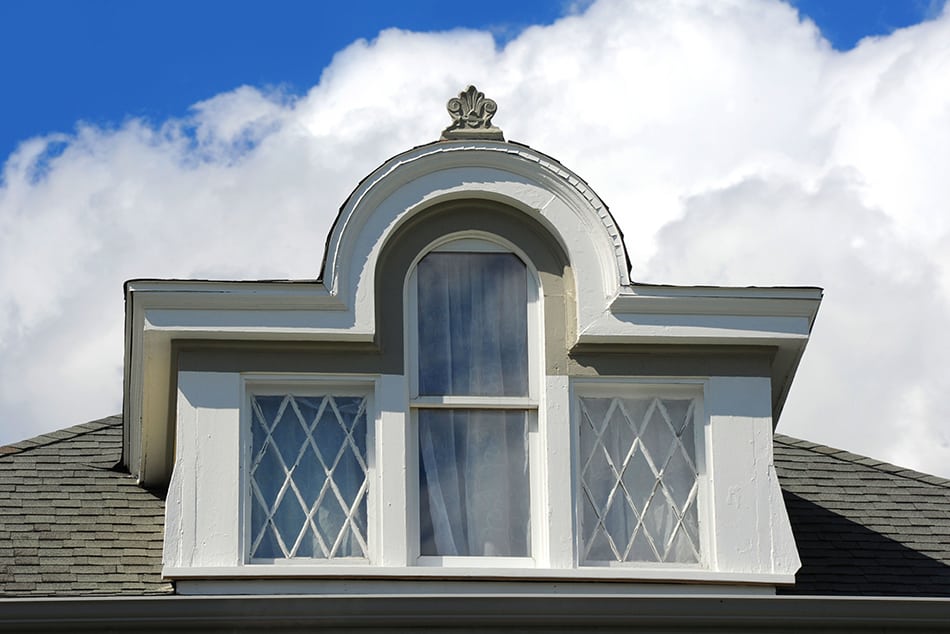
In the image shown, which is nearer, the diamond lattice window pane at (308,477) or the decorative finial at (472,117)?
the diamond lattice window pane at (308,477)

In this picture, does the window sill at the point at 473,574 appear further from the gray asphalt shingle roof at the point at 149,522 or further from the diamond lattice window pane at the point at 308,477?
the gray asphalt shingle roof at the point at 149,522

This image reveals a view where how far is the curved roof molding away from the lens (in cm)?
1160

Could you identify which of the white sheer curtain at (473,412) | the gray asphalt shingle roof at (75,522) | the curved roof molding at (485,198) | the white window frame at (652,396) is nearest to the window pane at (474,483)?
the white sheer curtain at (473,412)

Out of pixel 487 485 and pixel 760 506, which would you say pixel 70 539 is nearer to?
A: pixel 487 485

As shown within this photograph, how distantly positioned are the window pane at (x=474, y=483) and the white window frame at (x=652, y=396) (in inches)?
11.3

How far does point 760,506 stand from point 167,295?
3.52 m

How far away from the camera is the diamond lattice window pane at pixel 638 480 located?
11406 millimetres

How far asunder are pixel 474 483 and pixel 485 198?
164 cm

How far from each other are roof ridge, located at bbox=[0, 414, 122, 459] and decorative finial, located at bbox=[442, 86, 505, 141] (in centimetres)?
361

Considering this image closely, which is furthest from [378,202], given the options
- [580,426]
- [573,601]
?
[573,601]

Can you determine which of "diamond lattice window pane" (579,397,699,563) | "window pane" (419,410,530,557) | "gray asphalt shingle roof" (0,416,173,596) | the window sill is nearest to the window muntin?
"window pane" (419,410,530,557)

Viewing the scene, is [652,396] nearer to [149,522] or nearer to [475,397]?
[475,397]

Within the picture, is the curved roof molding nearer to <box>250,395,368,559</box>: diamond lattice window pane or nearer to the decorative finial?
the decorative finial

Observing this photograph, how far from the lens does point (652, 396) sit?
11727 mm
